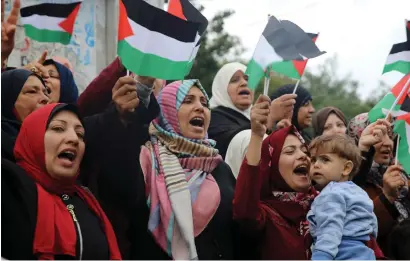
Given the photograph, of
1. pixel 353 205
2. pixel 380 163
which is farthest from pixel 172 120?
pixel 380 163

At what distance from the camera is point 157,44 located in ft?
12.0

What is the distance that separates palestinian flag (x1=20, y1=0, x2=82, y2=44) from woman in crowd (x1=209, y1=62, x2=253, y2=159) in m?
1.29

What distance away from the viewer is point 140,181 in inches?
141

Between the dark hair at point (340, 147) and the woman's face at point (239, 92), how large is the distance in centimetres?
113

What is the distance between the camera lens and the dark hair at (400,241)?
4164mm

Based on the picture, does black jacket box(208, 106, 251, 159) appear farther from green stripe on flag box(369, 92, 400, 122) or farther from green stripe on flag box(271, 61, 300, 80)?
green stripe on flag box(369, 92, 400, 122)

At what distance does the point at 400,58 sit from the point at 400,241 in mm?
1341

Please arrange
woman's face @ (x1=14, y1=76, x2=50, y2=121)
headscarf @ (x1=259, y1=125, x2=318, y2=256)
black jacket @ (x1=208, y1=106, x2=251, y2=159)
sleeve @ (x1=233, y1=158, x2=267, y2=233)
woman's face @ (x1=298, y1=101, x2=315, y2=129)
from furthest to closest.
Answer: woman's face @ (x1=298, y1=101, x2=315, y2=129) → black jacket @ (x1=208, y1=106, x2=251, y2=159) → headscarf @ (x1=259, y1=125, x2=318, y2=256) → woman's face @ (x1=14, y1=76, x2=50, y2=121) → sleeve @ (x1=233, y1=158, x2=267, y2=233)

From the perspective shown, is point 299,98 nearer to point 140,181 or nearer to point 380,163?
point 380,163

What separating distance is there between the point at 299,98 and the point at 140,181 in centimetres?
186

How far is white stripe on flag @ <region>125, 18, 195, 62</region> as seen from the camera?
360 cm

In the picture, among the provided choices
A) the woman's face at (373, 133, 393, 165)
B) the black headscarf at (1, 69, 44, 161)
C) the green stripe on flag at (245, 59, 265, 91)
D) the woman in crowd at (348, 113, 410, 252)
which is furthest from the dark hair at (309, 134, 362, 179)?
the black headscarf at (1, 69, 44, 161)

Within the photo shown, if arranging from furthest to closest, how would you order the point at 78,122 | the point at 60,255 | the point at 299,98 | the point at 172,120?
the point at 299,98 → the point at 172,120 → the point at 78,122 → the point at 60,255

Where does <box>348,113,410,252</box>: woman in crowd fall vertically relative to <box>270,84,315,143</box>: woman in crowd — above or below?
below
